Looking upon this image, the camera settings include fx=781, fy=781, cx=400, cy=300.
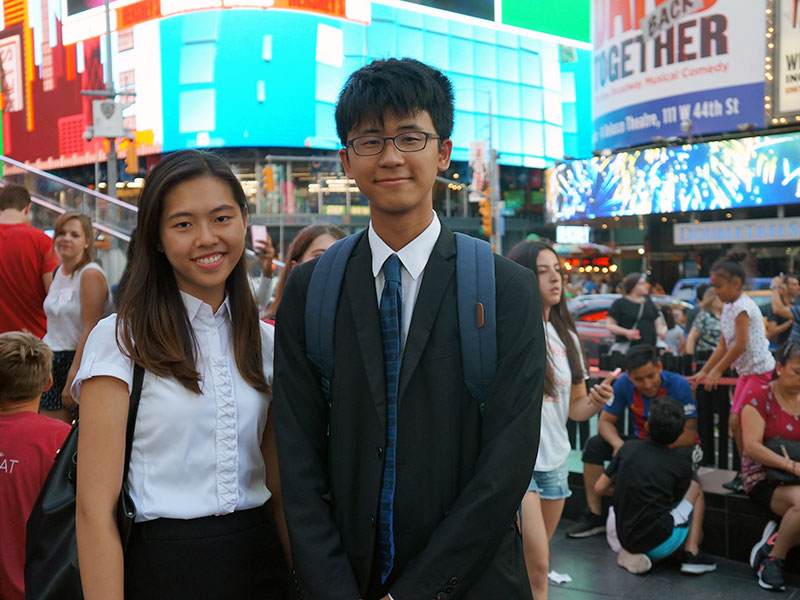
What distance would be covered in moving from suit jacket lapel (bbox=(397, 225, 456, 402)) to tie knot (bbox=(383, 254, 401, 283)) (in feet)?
0.26

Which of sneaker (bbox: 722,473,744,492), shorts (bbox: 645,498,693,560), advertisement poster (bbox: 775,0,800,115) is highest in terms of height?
advertisement poster (bbox: 775,0,800,115)

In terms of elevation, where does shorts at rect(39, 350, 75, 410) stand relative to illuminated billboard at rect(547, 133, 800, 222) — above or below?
below

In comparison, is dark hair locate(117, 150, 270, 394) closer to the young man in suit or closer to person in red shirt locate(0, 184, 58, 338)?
the young man in suit

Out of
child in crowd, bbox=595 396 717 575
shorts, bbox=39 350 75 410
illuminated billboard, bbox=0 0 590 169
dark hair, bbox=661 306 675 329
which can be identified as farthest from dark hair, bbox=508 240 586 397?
illuminated billboard, bbox=0 0 590 169

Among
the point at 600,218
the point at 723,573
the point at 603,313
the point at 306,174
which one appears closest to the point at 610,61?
the point at 600,218

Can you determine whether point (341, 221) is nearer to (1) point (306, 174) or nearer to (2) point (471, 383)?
(1) point (306, 174)

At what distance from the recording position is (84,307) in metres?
5.15

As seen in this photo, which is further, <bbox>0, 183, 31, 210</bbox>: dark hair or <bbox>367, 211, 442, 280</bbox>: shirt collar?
<bbox>0, 183, 31, 210</bbox>: dark hair

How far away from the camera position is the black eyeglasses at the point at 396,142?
208cm

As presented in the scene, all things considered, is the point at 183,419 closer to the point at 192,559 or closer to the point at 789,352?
the point at 192,559

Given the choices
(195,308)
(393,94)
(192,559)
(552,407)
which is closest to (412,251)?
(393,94)

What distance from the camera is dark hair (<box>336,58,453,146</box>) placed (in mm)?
2070

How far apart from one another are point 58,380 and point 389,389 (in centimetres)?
404

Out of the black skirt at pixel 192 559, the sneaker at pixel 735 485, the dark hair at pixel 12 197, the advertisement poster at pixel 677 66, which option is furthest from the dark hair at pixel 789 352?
the advertisement poster at pixel 677 66
